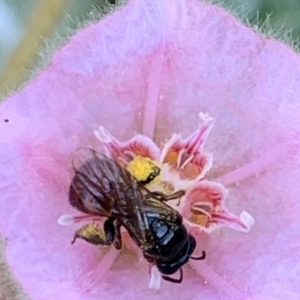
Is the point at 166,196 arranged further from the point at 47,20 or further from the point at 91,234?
the point at 47,20

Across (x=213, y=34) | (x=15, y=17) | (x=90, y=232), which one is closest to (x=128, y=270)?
(x=90, y=232)

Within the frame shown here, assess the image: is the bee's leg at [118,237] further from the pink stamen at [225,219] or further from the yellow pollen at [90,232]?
the pink stamen at [225,219]

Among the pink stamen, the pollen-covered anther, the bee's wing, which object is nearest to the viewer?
→ the bee's wing

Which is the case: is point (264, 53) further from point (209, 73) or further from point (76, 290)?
point (76, 290)

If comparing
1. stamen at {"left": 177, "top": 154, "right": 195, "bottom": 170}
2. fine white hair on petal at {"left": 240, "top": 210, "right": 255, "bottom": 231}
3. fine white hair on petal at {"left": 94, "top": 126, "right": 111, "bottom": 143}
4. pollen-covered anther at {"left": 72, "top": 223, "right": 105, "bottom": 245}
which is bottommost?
fine white hair on petal at {"left": 240, "top": 210, "right": 255, "bottom": 231}

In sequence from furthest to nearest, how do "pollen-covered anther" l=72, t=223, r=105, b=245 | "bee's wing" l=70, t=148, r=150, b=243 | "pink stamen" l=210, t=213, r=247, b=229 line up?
"pink stamen" l=210, t=213, r=247, b=229
"pollen-covered anther" l=72, t=223, r=105, b=245
"bee's wing" l=70, t=148, r=150, b=243

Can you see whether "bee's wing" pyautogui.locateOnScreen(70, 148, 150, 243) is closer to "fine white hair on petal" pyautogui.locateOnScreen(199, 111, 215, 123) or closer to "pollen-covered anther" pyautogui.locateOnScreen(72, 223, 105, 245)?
"pollen-covered anther" pyautogui.locateOnScreen(72, 223, 105, 245)

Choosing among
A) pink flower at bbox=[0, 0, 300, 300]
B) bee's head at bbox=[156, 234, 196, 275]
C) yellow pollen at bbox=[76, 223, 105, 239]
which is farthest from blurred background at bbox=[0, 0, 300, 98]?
bee's head at bbox=[156, 234, 196, 275]

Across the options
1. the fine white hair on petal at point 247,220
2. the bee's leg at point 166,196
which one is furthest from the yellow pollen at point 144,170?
the fine white hair on petal at point 247,220
